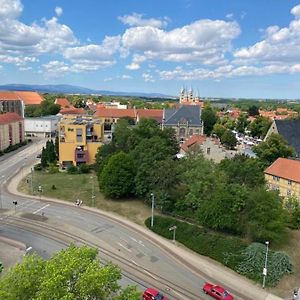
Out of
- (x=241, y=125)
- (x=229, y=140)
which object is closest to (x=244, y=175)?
(x=229, y=140)

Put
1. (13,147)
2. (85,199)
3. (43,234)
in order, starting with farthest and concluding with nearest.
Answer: (13,147)
(85,199)
(43,234)

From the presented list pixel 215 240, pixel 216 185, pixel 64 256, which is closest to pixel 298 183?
pixel 216 185

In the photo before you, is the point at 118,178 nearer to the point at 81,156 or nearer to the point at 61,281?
the point at 81,156

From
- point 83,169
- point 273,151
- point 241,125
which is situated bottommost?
point 83,169

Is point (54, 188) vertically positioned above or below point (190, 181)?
below

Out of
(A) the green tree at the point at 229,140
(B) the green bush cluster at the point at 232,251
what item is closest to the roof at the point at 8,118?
(A) the green tree at the point at 229,140

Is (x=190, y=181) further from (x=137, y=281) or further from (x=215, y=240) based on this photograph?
(x=137, y=281)
